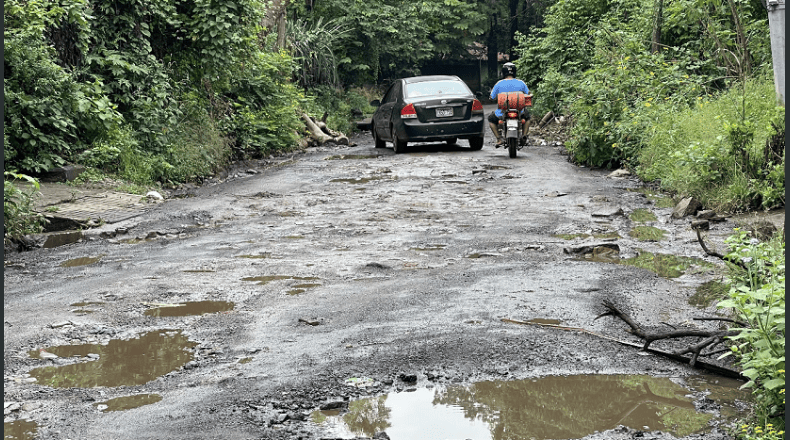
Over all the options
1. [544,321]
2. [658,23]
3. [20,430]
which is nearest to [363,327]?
[544,321]

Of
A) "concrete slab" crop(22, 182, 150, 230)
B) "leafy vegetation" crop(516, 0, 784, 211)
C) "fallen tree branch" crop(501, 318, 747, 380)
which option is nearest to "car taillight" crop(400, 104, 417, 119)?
"leafy vegetation" crop(516, 0, 784, 211)

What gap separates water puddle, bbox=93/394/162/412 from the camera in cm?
403

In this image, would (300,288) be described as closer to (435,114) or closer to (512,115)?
(512,115)

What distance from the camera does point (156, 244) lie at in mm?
8672

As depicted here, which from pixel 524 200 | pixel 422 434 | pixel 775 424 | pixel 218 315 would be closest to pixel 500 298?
pixel 218 315

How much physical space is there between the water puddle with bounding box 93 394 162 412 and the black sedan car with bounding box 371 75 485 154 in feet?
47.6

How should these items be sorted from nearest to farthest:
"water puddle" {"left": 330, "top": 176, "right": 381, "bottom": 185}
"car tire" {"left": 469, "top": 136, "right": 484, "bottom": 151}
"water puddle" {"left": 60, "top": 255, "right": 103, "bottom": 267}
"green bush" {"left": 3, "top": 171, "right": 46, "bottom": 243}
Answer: "water puddle" {"left": 60, "top": 255, "right": 103, "bottom": 267} < "green bush" {"left": 3, "top": 171, "right": 46, "bottom": 243} < "water puddle" {"left": 330, "top": 176, "right": 381, "bottom": 185} < "car tire" {"left": 469, "top": 136, "right": 484, "bottom": 151}

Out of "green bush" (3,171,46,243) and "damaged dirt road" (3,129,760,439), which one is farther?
"green bush" (3,171,46,243)

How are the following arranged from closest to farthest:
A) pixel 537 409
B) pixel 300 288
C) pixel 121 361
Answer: pixel 537 409, pixel 121 361, pixel 300 288

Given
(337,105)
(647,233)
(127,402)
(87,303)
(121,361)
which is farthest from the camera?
(337,105)

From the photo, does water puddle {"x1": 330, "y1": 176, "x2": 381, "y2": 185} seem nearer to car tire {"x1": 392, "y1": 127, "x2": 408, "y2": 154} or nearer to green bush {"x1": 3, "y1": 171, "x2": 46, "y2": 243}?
car tire {"x1": 392, "y1": 127, "x2": 408, "y2": 154}

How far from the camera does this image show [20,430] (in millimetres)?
3727

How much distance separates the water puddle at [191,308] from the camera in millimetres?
5828

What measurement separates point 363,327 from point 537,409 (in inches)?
61.9
